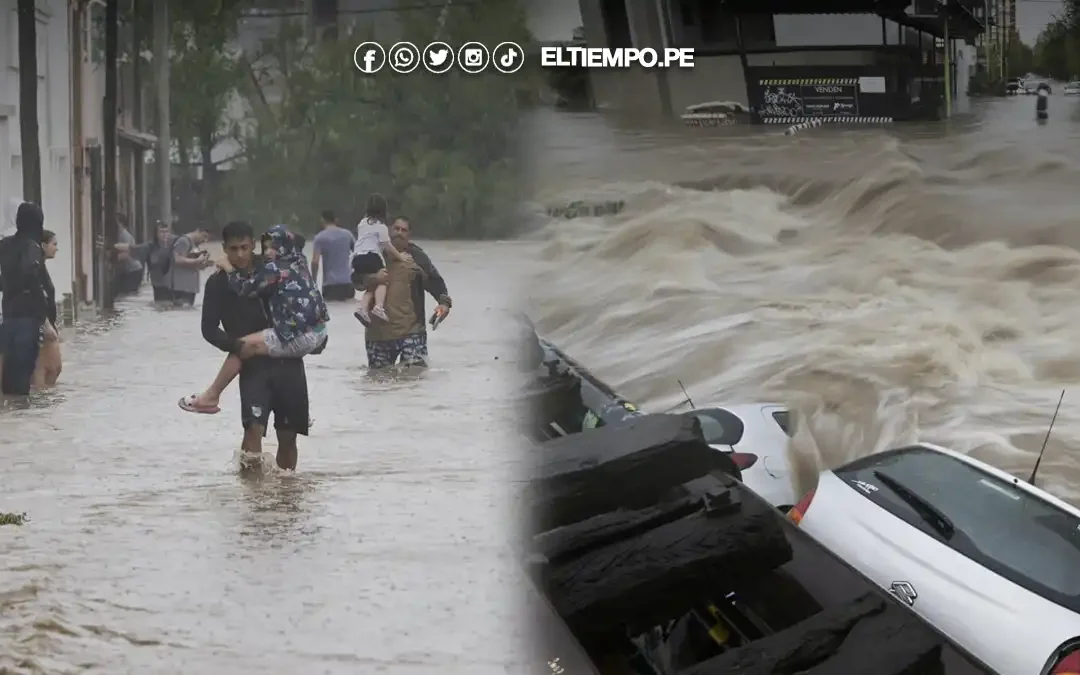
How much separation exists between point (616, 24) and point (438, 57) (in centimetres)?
41

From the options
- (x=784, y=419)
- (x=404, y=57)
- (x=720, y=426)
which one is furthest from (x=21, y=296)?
(x=784, y=419)

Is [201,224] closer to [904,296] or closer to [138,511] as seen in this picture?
[138,511]

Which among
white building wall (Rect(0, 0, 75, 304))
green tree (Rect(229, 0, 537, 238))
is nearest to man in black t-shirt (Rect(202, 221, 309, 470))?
green tree (Rect(229, 0, 537, 238))

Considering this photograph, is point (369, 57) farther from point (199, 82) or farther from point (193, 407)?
point (193, 407)

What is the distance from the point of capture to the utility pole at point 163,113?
83.9 inches

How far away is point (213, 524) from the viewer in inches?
81.0

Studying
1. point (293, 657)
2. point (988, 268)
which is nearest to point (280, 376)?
point (293, 657)

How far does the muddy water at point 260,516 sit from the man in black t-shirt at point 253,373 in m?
0.03

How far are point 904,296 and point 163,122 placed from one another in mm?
1725

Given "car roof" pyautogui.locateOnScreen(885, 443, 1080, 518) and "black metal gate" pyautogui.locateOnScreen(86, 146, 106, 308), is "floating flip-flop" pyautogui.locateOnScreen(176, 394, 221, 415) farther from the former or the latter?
"car roof" pyautogui.locateOnScreen(885, 443, 1080, 518)

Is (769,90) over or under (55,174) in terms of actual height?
over

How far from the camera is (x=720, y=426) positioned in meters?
2.06

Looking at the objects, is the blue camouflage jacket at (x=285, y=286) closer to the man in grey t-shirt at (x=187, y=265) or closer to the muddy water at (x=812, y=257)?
the man in grey t-shirt at (x=187, y=265)

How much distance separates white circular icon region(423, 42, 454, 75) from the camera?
212 cm
